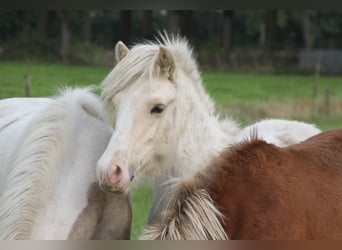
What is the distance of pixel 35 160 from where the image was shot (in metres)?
3.50

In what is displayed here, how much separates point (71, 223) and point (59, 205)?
0.38ft

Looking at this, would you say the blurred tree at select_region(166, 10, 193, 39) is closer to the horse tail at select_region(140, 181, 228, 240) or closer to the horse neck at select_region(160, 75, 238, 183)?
the horse neck at select_region(160, 75, 238, 183)

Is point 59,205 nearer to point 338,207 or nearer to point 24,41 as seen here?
point 338,207

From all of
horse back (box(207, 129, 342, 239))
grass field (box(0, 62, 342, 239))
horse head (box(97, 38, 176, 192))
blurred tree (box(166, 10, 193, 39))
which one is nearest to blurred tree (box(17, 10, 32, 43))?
grass field (box(0, 62, 342, 239))

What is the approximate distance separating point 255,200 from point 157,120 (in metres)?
0.86

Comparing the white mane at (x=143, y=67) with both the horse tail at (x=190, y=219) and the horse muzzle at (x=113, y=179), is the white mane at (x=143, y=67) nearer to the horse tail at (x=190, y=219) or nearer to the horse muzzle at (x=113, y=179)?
the horse muzzle at (x=113, y=179)

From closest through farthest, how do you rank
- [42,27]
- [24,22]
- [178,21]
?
1. [178,21]
2. [24,22]
3. [42,27]

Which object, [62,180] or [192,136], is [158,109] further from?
[62,180]

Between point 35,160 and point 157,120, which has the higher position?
point 157,120

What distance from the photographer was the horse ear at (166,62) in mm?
3695

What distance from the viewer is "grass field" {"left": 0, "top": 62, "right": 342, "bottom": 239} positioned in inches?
521

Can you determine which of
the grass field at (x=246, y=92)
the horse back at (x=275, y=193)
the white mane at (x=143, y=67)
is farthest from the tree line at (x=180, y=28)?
the horse back at (x=275, y=193)

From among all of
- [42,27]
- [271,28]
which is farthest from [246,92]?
[271,28]

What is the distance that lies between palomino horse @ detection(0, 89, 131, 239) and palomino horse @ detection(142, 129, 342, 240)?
0.61 meters
